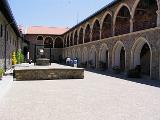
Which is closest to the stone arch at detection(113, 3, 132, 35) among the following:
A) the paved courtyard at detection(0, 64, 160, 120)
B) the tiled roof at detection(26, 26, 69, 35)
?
the paved courtyard at detection(0, 64, 160, 120)

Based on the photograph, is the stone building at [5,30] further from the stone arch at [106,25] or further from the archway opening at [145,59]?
the archway opening at [145,59]

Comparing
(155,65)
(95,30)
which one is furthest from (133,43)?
(95,30)

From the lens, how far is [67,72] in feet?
54.5

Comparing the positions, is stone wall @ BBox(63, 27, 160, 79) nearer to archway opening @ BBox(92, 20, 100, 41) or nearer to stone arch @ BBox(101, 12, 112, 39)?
stone arch @ BBox(101, 12, 112, 39)

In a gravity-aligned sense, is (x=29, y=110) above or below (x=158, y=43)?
below

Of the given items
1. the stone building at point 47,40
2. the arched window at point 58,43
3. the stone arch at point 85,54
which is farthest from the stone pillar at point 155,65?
the arched window at point 58,43

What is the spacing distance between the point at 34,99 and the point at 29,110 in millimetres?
1781

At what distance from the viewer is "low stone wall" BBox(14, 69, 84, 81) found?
15.5m

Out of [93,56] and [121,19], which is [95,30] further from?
[121,19]

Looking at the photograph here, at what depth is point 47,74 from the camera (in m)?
16.3

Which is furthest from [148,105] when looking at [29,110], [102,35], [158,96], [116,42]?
[102,35]

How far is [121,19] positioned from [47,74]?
11289mm

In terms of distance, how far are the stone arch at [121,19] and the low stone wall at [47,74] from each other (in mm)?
7521

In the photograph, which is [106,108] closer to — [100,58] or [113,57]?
[113,57]
